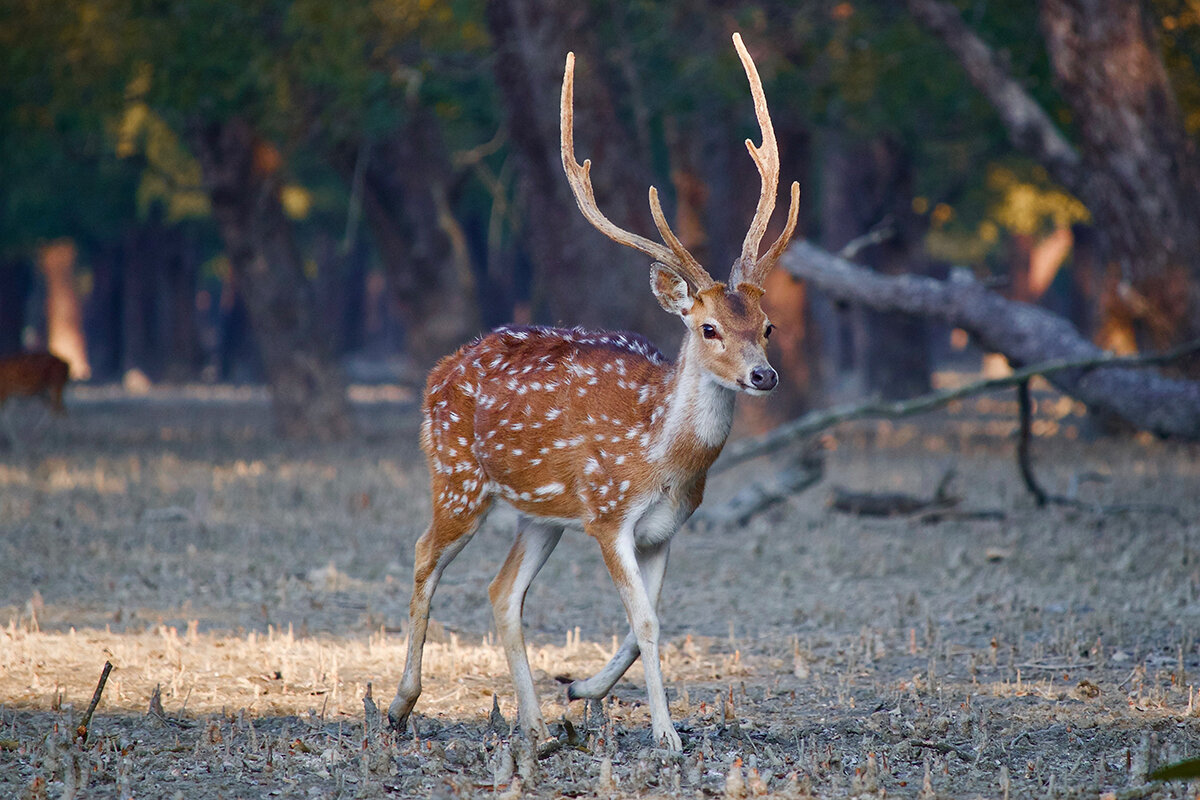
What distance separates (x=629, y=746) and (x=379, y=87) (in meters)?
12.0

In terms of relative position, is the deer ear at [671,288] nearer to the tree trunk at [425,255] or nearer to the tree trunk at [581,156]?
the tree trunk at [581,156]

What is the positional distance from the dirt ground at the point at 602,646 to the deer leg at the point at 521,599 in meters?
0.13

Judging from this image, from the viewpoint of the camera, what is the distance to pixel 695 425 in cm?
548

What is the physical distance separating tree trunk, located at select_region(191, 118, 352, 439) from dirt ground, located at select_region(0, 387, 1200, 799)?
457 cm

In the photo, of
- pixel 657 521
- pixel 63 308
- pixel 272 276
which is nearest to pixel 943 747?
pixel 657 521

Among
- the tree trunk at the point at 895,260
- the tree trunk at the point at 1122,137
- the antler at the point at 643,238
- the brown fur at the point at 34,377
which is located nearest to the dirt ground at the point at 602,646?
the antler at the point at 643,238

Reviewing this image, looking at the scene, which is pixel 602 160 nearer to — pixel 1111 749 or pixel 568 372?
pixel 568 372

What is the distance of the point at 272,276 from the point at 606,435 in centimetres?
1259

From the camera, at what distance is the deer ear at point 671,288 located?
5571 mm

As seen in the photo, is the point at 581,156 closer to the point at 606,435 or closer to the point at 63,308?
the point at 606,435

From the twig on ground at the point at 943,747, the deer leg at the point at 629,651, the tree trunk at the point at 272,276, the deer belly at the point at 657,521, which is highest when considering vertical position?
the tree trunk at the point at 272,276

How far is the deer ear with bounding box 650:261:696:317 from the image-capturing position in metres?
5.57

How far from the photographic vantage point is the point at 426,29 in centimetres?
1683

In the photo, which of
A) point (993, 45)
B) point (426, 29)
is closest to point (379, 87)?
point (426, 29)
